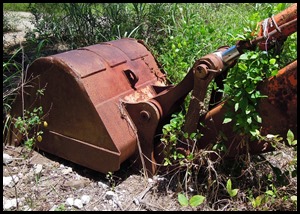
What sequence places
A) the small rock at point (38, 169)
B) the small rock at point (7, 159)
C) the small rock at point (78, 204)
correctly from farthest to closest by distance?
→ 1. the small rock at point (7, 159)
2. the small rock at point (38, 169)
3. the small rock at point (78, 204)

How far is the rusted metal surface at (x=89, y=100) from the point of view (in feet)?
8.91

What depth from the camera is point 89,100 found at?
2.68 metres

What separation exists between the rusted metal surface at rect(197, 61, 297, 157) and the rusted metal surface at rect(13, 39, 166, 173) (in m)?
0.68

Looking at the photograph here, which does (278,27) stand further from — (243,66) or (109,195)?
(109,195)

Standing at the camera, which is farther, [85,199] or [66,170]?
A: [66,170]

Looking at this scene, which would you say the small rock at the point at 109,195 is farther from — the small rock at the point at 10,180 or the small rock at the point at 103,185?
the small rock at the point at 10,180

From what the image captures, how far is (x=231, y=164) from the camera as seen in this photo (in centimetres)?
279

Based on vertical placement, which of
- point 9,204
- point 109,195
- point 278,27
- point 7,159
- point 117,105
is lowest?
point 109,195

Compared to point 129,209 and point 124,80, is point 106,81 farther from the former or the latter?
point 129,209

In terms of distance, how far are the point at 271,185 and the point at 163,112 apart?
0.88m

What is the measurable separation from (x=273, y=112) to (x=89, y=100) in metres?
1.21

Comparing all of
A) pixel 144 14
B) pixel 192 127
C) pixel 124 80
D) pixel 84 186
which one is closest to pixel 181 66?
pixel 124 80

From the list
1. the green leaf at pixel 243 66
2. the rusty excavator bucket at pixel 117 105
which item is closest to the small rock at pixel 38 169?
the rusty excavator bucket at pixel 117 105

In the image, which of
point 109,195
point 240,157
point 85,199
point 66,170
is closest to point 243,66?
point 240,157
